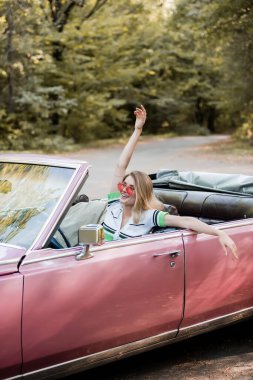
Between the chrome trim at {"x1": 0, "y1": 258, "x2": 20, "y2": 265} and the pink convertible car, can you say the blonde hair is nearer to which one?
the pink convertible car

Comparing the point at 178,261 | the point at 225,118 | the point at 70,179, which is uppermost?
the point at 70,179

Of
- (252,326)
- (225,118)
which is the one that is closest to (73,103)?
(252,326)

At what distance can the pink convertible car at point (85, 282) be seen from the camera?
2664 mm

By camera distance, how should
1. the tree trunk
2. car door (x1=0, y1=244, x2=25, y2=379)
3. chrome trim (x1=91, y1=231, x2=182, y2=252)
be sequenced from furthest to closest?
1. the tree trunk
2. chrome trim (x1=91, y1=231, x2=182, y2=252)
3. car door (x1=0, y1=244, x2=25, y2=379)

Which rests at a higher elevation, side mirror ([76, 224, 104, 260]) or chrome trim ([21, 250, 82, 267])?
side mirror ([76, 224, 104, 260])

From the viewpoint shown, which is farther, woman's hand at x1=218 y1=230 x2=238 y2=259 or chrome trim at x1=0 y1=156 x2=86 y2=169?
woman's hand at x1=218 y1=230 x2=238 y2=259

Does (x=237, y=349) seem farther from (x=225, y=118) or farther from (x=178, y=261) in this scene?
(x=225, y=118)

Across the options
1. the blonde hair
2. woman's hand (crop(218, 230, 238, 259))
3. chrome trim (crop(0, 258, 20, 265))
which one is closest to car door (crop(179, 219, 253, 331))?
woman's hand (crop(218, 230, 238, 259))

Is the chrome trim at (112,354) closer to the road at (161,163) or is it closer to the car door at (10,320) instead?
the car door at (10,320)

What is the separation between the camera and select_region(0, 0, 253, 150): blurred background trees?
20.4m

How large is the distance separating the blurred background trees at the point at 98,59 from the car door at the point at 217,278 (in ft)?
49.8

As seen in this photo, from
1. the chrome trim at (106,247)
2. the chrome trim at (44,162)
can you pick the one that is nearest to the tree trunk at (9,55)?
the chrome trim at (44,162)

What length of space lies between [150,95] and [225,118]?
10.4 metres

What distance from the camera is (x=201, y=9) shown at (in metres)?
20.4
